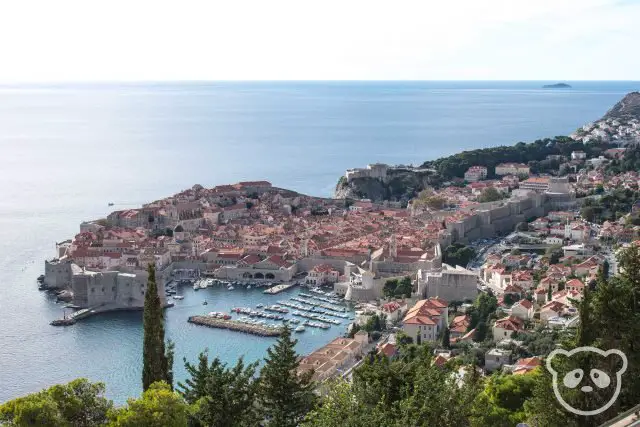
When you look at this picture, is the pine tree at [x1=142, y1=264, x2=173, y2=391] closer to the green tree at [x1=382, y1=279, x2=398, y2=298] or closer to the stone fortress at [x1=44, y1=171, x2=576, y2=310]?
the stone fortress at [x1=44, y1=171, x2=576, y2=310]

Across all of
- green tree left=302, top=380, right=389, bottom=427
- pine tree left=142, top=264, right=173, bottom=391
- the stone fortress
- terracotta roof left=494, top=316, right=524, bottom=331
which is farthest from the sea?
green tree left=302, top=380, right=389, bottom=427

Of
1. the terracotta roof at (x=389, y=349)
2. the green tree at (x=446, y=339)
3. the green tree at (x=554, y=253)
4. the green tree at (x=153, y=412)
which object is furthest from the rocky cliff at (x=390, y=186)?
the green tree at (x=153, y=412)

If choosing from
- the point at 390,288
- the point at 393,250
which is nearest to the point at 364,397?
the point at 390,288

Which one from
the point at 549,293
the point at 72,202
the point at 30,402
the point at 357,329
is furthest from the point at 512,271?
the point at 72,202

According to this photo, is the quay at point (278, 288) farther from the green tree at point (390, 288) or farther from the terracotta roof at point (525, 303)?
the terracotta roof at point (525, 303)

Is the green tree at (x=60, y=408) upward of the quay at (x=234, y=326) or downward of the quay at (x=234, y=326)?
upward

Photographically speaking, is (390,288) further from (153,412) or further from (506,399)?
(153,412)
